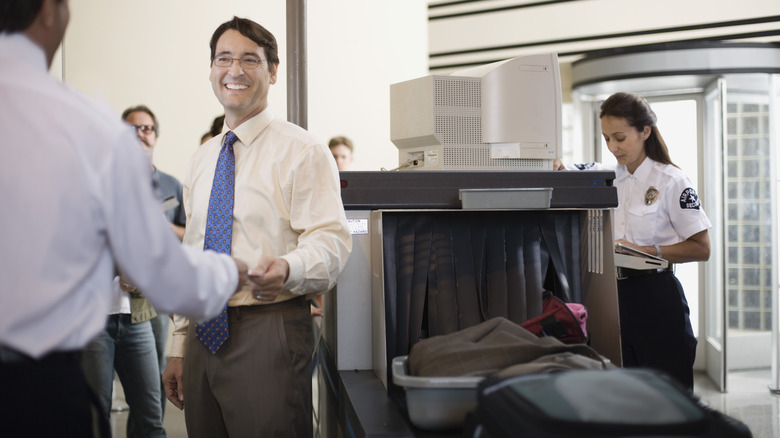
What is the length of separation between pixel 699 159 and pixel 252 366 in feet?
15.1

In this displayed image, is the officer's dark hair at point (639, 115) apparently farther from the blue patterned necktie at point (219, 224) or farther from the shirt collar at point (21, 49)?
the shirt collar at point (21, 49)

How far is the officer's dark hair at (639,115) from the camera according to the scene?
9.60 feet

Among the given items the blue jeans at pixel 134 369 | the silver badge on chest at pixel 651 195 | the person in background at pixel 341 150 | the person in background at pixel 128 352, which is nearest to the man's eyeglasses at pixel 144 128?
the person in background at pixel 128 352

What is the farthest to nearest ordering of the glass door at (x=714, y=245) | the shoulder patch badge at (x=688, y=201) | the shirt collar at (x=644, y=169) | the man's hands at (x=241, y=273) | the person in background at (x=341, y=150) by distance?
the person in background at (x=341, y=150)
the glass door at (x=714, y=245)
the shirt collar at (x=644, y=169)
the shoulder patch badge at (x=688, y=201)
the man's hands at (x=241, y=273)

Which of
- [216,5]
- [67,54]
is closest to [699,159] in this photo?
[216,5]

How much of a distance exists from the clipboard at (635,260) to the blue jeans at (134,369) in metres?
2.07

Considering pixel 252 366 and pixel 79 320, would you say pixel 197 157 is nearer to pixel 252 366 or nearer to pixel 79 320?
pixel 252 366

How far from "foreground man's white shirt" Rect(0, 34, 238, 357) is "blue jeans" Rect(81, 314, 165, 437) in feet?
6.77

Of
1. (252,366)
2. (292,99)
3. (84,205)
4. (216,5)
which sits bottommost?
(252,366)

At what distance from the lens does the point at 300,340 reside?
1.93 meters

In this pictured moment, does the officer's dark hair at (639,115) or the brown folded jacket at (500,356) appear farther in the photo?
the officer's dark hair at (639,115)

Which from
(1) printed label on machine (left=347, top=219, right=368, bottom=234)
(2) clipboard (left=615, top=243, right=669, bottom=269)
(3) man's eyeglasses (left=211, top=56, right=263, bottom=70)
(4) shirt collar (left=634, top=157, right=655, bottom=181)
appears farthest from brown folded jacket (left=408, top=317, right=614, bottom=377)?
(4) shirt collar (left=634, top=157, right=655, bottom=181)

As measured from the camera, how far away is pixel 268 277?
1.63 meters

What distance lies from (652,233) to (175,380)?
195cm
